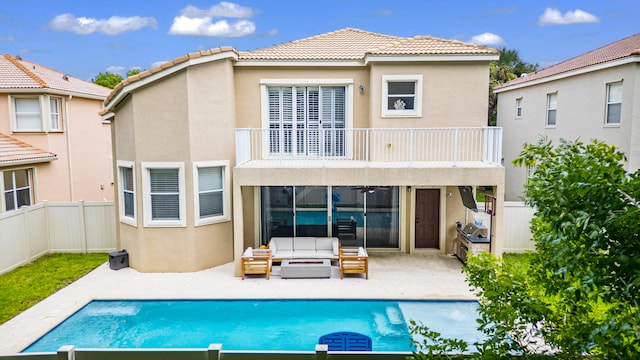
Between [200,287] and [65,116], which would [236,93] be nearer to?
[200,287]

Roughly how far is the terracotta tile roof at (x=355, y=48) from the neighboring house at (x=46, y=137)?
10332mm

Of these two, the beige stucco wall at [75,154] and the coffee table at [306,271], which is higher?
the beige stucco wall at [75,154]

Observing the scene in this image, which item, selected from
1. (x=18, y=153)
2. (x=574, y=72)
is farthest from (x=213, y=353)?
(x=574, y=72)

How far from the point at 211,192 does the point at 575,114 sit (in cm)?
1560

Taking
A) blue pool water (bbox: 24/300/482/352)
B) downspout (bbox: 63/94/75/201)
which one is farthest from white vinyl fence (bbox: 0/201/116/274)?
blue pool water (bbox: 24/300/482/352)

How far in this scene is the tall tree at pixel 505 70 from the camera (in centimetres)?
4247

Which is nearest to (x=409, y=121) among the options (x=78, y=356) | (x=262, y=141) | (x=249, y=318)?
(x=262, y=141)

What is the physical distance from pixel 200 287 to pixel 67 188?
1194cm

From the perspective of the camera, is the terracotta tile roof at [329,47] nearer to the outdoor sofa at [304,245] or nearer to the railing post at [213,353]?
the outdoor sofa at [304,245]

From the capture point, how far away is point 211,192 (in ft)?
50.9

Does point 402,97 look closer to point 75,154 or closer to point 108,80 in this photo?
point 75,154

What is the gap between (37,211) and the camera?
1694cm

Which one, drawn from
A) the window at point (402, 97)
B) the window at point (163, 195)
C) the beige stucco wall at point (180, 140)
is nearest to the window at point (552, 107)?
the window at point (402, 97)

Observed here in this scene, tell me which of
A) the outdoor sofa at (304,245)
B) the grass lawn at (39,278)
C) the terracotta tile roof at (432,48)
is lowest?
the grass lawn at (39,278)
